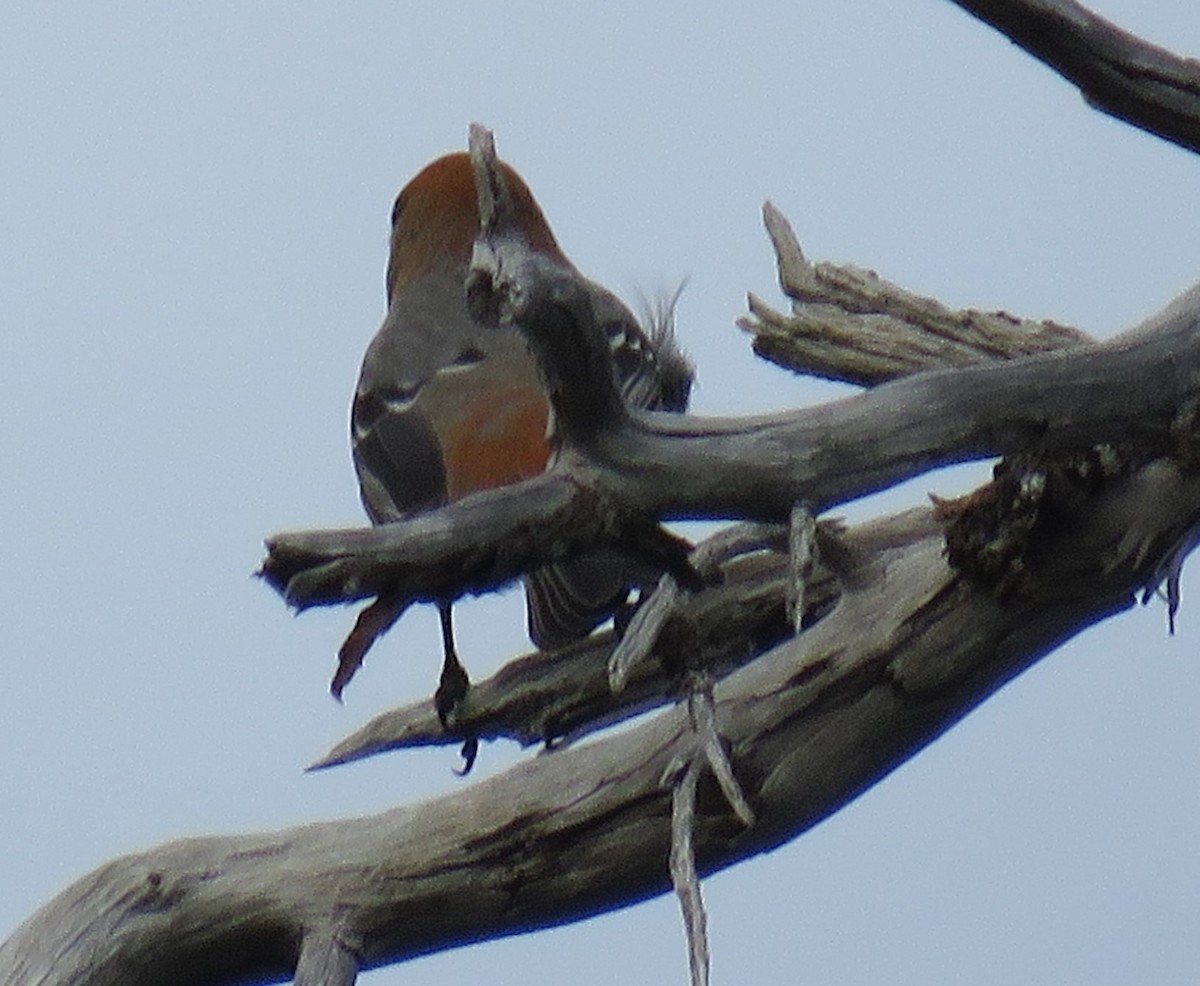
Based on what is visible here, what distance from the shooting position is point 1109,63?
300 cm

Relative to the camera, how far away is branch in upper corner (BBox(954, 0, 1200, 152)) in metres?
2.89

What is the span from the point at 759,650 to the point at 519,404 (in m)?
0.95

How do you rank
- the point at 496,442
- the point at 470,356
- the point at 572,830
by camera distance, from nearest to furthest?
the point at 572,830, the point at 496,442, the point at 470,356

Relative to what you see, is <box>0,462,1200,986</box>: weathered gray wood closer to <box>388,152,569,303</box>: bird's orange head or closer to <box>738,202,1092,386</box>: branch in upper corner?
<box>738,202,1092,386</box>: branch in upper corner

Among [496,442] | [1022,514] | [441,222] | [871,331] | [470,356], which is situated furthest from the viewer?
[441,222]

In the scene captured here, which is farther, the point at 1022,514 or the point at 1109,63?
the point at 1022,514

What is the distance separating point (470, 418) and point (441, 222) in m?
1.90

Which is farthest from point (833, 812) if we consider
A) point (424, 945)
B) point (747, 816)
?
point (424, 945)

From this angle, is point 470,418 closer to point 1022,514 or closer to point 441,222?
point 1022,514

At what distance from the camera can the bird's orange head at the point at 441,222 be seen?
6473mm

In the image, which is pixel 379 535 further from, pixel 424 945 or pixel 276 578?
pixel 424 945

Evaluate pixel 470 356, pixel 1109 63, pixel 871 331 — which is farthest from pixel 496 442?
pixel 1109 63

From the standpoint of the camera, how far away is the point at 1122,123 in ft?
10.3

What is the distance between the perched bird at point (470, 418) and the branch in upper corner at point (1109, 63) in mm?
1588
